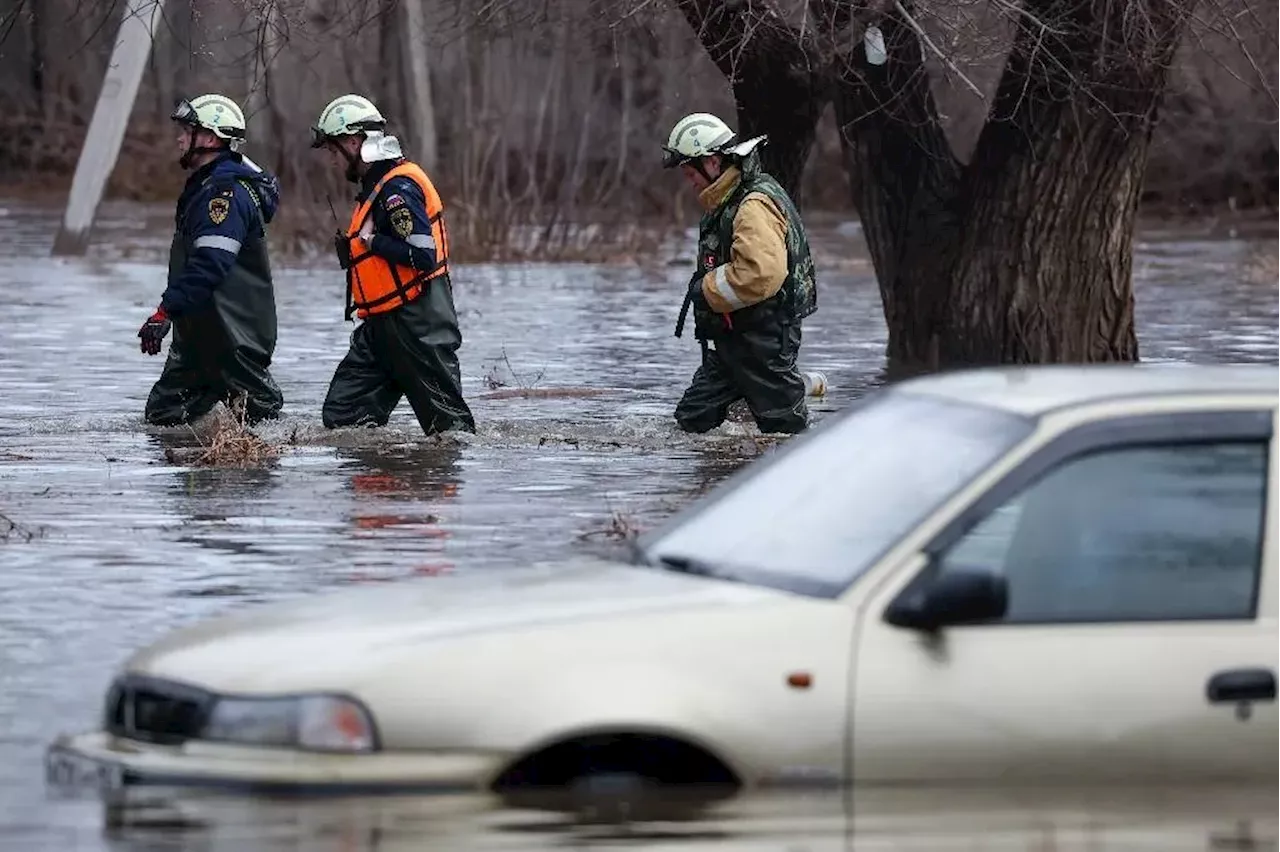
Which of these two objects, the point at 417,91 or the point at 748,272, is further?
the point at 417,91

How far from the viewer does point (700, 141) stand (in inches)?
565

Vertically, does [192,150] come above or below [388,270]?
above

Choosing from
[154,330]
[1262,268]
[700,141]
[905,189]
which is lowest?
[1262,268]

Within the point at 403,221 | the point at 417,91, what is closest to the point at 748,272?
the point at 403,221

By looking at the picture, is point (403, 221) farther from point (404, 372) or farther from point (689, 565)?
point (689, 565)

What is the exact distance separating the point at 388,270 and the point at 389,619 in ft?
27.0

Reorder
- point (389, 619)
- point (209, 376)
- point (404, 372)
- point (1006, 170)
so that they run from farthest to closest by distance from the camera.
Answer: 1. point (1006, 170)
2. point (209, 376)
3. point (404, 372)
4. point (389, 619)

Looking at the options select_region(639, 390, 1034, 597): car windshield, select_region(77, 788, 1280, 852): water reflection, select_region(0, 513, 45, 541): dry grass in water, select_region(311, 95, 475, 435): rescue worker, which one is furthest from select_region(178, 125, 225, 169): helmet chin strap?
select_region(77, 788, 1280, 852): water reflection

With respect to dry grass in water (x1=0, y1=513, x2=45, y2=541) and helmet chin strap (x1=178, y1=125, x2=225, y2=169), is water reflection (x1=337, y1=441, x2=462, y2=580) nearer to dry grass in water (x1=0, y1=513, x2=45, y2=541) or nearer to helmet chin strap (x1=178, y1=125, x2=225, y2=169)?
dry grass in water (x1=0, y1=513, x2=45, y2=541)

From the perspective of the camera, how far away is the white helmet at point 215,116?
15094 millimetres

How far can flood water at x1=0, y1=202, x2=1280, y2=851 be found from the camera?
6363 millimetres

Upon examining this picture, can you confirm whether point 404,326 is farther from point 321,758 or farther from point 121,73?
point 121,73

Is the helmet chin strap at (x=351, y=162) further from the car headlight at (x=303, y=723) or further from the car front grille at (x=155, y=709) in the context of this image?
the car headlight at (x=303, y=723)

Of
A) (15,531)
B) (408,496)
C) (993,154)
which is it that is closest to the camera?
(15,531)
